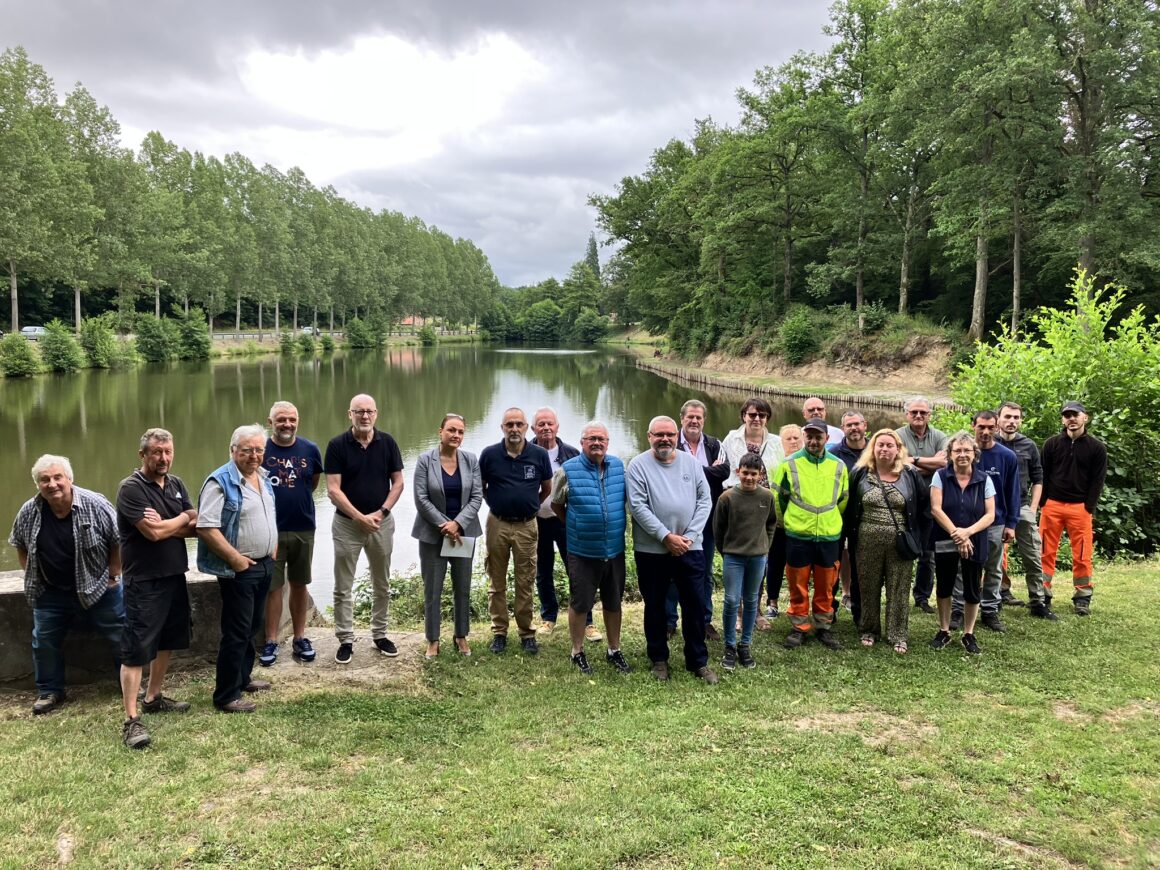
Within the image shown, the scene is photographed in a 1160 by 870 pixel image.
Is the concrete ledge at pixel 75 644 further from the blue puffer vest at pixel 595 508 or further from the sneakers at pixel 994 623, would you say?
the sneakers at pixel 994 623

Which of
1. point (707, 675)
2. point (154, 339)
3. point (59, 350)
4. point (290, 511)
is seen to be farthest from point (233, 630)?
point (154, 339)

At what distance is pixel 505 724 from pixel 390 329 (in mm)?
87751

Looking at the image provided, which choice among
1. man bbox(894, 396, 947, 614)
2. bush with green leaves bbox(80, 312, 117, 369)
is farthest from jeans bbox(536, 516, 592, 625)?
bush with green leaves bbox(80, 312, 117, 369)

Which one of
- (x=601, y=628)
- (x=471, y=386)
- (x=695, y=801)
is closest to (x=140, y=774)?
(x=695, y=801)

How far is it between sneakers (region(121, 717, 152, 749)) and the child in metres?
3.58

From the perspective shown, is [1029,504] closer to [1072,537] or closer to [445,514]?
[1072,537]

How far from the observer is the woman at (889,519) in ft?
16.7

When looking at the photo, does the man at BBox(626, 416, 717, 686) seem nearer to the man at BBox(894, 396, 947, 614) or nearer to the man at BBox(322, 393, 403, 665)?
the man at BBox(322, 393, 403, 665)

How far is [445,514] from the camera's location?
505cm

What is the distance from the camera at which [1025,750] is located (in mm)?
3561

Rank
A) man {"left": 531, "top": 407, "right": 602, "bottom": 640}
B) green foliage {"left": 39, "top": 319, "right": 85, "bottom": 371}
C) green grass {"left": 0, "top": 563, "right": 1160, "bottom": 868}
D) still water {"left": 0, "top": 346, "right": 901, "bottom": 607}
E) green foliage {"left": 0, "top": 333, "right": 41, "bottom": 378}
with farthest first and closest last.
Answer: green foliage {"left": 39, "top": 319, "right": 85, "bottom": 371}, green foliage {"left": 0, "top": 333, "right": 41, "bottom": 378}, still water {"left": 0, "top": 346, "right": 901, "bottom": 607}, man {"left": 531, "top": 407, "right": 602, "bottom": 640}, green grass {"left": 0, "top": 563, "right": 1160, "bottom": 868}

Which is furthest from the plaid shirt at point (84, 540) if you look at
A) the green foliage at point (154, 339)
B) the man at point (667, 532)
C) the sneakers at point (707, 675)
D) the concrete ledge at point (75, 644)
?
the green foliage at point (154, 339)

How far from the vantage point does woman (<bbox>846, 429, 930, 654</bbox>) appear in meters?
5.09

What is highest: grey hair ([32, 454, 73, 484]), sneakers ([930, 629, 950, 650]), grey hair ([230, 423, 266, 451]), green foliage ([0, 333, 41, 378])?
green foliage ([0, 333, 41, 378])
